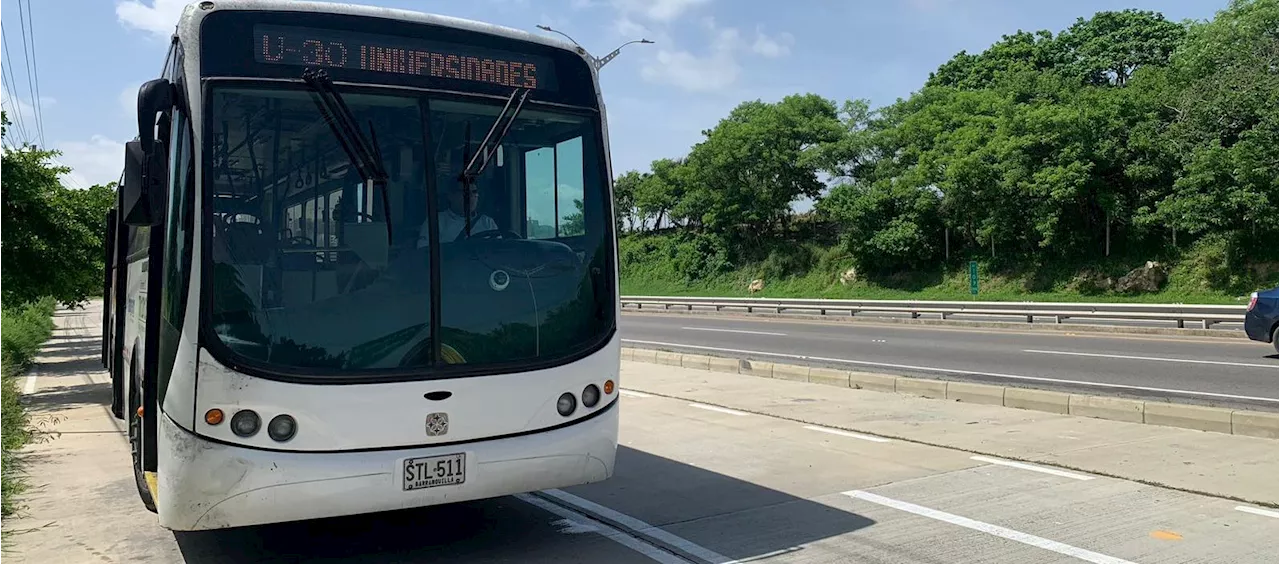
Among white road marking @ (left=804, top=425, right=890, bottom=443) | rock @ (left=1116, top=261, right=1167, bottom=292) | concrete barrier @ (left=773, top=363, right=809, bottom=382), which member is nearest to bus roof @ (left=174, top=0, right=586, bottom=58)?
white road marking @ (left=804, top=425, right=890, bottom=443)

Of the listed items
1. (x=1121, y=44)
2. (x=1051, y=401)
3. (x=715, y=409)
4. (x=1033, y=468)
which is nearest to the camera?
(x=1033, y=468)

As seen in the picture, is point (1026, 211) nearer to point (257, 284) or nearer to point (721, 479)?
point (721, 479)

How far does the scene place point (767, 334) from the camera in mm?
25750

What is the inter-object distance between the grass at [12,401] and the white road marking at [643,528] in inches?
146

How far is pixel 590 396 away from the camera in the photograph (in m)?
5.80

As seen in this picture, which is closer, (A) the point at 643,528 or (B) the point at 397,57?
(B) the point at 397,57

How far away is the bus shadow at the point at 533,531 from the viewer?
19.2ft

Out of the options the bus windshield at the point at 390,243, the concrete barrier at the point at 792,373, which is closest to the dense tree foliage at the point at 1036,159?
the concrete barrier at the point at 792,373

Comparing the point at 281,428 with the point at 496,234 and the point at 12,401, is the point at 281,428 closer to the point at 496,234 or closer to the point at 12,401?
the point at 496,234

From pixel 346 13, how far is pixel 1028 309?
993 inches

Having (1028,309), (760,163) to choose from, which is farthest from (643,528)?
(760,163)

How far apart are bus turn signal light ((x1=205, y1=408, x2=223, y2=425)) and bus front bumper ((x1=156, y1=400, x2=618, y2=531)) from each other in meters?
0.10

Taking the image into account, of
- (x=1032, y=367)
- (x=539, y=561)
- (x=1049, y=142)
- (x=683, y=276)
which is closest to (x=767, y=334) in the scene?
(x=1032, y=367)

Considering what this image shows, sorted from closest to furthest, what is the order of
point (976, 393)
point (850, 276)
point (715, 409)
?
point (976, 393), point (715, 409), point (850, 276)
